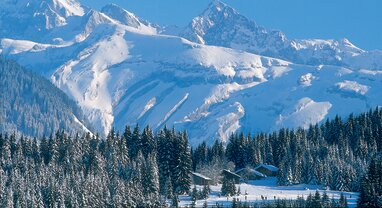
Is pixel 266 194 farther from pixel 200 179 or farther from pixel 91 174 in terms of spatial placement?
Answer: pixel 91 174

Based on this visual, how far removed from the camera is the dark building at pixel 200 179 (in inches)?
7707

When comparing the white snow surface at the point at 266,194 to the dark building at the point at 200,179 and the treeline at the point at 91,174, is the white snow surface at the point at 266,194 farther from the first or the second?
the treeline at the point at 91,174

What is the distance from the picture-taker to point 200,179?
197 m

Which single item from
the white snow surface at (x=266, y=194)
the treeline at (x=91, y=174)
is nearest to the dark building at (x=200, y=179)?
the white snow surface at (x=266, y=194)

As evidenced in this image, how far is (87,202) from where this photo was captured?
160 meters

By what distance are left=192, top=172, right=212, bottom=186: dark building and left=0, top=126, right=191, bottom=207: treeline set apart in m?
7.19

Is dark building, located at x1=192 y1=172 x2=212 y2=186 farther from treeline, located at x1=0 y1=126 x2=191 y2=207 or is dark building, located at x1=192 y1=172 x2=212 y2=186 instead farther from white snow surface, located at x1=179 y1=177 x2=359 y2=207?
treeline, located at x1=0 y1=126 x2=191 y2=207

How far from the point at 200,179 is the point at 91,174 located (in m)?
29.2

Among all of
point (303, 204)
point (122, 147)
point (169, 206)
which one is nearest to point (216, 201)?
point (169, 206)

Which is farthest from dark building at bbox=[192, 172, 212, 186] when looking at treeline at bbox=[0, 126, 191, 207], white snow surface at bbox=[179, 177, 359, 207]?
treeline at bbox=[0, 126, 191, 207]

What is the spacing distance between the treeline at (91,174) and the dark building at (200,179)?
7188 millimetres

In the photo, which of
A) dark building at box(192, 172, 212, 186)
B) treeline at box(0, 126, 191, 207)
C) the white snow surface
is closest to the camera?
treeline at box(0, 126, 191, 207)

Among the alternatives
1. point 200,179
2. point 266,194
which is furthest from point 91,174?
point 266,194

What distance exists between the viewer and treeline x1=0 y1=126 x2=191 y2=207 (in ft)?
529
